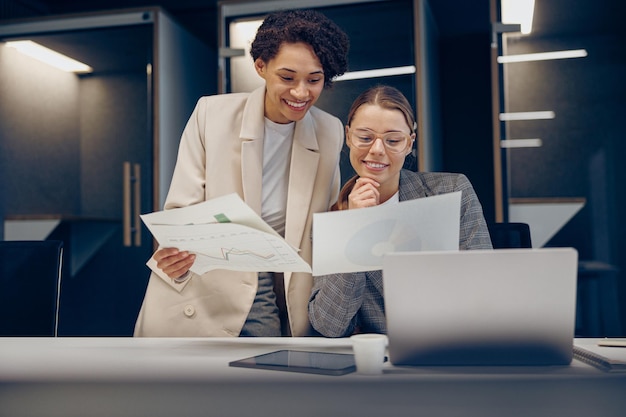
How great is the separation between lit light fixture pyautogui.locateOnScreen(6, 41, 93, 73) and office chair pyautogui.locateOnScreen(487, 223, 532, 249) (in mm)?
2808

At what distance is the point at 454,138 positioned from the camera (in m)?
3.82

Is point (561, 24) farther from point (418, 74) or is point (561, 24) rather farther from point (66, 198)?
point (66, 198)

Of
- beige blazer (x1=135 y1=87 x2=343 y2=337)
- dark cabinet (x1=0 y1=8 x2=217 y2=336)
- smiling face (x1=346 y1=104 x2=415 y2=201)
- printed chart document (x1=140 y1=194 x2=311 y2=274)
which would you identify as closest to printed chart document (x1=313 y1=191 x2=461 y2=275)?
printed chart document (x1=140 y1=194 x2=311 y2=274)

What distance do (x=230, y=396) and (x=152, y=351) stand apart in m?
0.35

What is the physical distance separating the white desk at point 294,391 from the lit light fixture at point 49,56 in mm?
3005

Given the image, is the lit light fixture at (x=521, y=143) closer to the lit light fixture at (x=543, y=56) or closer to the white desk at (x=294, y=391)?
the lit light fixture at (x=543, y=56)

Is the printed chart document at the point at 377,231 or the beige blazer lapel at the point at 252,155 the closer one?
the printed chart document at the point at 377,231

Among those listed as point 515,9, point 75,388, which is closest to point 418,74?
point 515,9

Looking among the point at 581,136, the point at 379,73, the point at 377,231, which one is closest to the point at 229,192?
the point at 377,231

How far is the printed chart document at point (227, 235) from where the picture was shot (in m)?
1.23

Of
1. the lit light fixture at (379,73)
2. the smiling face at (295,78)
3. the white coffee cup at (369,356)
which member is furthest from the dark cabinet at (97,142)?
the white coffee cup at (369,356)

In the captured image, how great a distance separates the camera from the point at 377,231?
1.18m

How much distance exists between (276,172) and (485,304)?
1088 mm

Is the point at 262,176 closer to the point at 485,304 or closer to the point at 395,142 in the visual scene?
the point at 395,142
